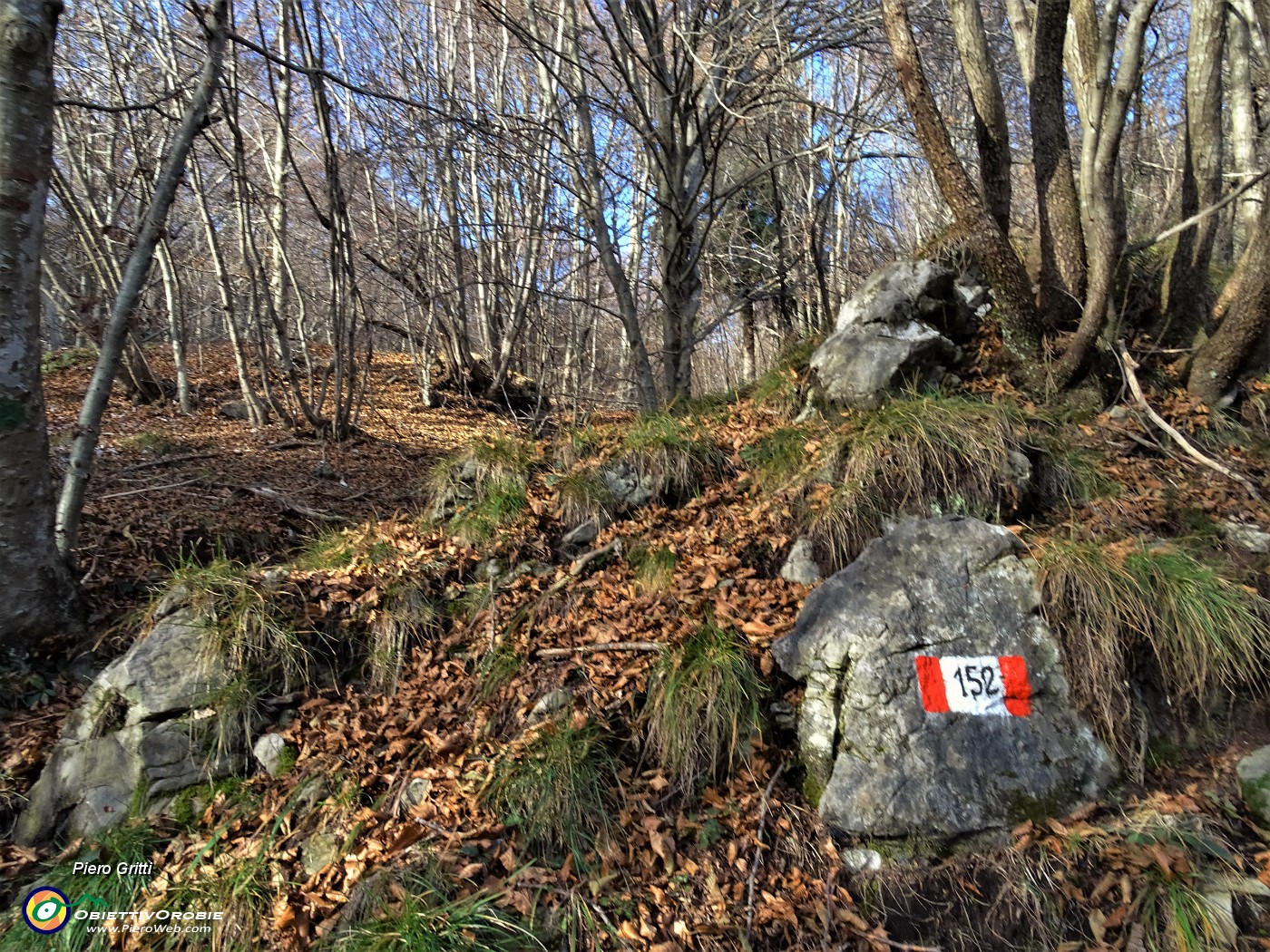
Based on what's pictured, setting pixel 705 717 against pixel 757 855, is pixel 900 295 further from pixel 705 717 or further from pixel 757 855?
pixel 757 855

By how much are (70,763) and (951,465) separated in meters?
4.62

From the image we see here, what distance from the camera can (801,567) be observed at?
391 centimetres

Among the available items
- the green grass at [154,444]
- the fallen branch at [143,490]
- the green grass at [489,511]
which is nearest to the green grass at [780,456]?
the green grass at [489,511]

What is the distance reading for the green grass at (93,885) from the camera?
2.87 m

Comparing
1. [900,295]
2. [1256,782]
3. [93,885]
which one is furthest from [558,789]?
[900,295]

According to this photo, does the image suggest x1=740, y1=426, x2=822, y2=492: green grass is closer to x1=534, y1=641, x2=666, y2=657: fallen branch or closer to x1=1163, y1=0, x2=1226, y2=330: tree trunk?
x1=534, y1=641, x2=666, y2=657: fallen branch

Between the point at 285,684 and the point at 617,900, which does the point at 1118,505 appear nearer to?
the point at 617,900

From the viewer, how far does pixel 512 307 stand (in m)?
9.52

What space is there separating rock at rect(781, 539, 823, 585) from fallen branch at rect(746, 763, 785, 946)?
102 centimetres

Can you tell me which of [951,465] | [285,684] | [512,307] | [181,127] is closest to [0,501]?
[285,684]

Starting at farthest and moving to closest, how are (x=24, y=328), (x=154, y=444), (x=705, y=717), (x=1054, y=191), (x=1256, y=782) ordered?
(x=154, y=444) → (x=1054, y=191) → (x=24, y=328) → (x=705, y=717) → (x=1256, y=782)

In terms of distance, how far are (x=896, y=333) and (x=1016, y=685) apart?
2.72m

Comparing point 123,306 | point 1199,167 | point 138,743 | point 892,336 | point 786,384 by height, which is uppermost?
point 1199,167

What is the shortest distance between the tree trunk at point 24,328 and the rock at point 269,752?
149 centimetres
